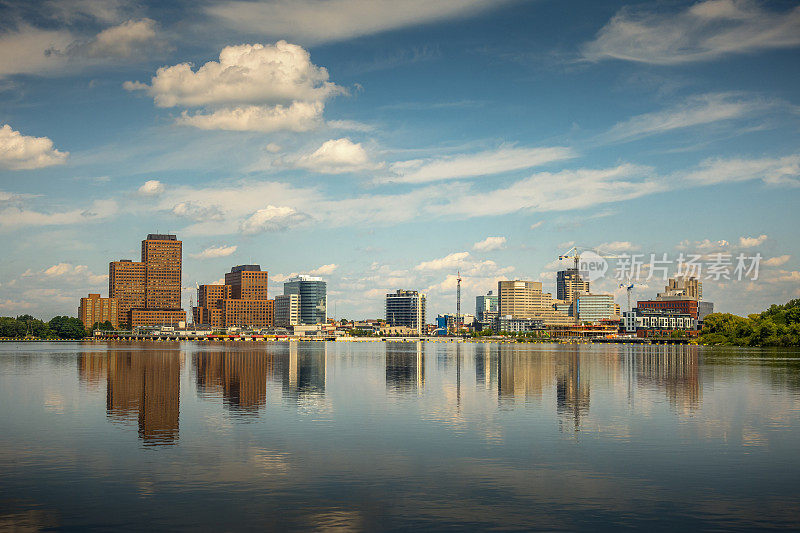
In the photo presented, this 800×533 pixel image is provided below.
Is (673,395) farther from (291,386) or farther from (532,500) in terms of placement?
(532,500)

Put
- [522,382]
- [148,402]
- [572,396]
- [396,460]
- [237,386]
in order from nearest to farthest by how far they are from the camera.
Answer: [396,460] → [148,402] → [572,396] → [237,386] → [522,382]

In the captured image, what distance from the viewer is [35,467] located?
35719 mm

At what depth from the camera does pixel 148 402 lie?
6475cm

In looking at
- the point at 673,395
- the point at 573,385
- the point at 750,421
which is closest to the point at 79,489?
the point at 750,421

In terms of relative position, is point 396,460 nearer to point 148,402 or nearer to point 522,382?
point 148,402

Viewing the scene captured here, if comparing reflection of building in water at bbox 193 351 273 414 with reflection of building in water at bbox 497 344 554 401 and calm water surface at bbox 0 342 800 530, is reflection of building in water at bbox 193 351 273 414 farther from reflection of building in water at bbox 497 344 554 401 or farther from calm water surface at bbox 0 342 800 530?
reflection of building in water at bbox 497 344 554 401

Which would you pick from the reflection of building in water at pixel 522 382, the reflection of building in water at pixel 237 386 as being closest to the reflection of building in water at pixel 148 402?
the reflection of building in water at pixel 237 386

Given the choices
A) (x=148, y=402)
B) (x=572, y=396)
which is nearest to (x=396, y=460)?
(x=148, y=402)

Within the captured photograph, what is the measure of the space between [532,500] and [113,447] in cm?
2483

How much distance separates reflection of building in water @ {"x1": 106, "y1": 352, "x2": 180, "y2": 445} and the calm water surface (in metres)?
0.26

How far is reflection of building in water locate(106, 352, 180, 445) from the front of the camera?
47.1m

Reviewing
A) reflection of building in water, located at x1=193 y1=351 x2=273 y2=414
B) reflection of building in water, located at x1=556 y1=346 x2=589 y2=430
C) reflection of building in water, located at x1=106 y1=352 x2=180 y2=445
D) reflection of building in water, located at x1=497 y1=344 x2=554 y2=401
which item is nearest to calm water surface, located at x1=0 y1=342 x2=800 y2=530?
reflection of building in water, located at x1=106 y1=352 x2=180 y2=445

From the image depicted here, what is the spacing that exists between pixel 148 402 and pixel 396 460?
115 feet

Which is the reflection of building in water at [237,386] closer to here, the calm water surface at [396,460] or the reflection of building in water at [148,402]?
the calm water surface at [396,460]
